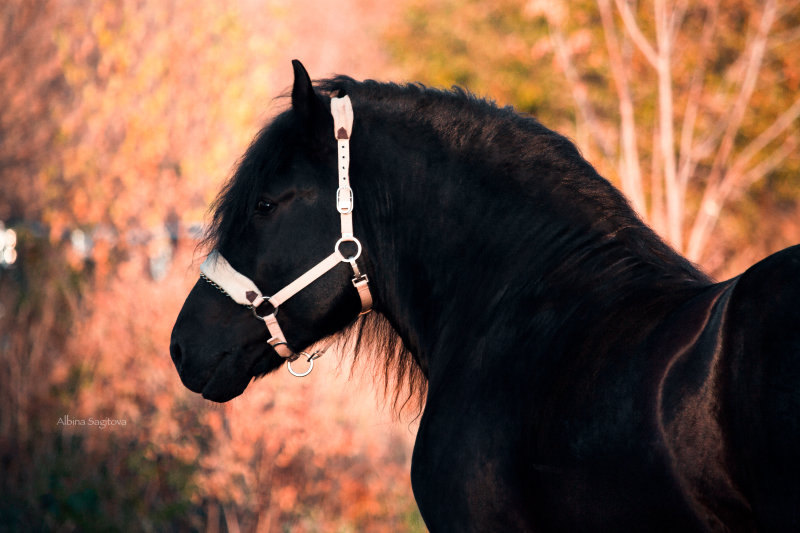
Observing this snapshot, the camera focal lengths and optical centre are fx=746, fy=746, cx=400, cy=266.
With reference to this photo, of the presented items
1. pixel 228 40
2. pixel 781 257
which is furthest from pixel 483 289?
pixel 228 40

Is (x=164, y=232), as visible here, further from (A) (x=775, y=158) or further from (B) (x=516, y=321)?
(A) (x=775, y=158)

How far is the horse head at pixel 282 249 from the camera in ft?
8.11

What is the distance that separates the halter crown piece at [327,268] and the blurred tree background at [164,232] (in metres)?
0.37

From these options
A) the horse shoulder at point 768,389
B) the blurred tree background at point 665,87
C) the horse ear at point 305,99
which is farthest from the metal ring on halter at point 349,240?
the blurred tree background at point 665,87

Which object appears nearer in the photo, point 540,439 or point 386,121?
point 540,439

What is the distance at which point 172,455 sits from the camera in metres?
5.56

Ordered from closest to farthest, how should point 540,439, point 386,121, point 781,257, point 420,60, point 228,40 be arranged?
point 781,257 → point 540,439 → point 386,121 → point 228,40 → point 420,60

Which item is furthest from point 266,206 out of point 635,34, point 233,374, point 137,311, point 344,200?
point 635,34

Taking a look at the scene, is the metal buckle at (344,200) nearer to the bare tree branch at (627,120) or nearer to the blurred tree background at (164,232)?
the blurred tree background at (164,232)

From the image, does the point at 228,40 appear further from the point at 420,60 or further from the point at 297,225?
the point at 420,60

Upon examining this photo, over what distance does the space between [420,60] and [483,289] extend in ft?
47.3

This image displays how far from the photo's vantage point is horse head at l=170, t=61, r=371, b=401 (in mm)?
2471

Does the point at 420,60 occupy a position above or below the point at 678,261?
above

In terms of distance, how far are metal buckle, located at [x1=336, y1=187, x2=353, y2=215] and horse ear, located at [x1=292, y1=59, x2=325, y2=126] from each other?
0.82 ft
